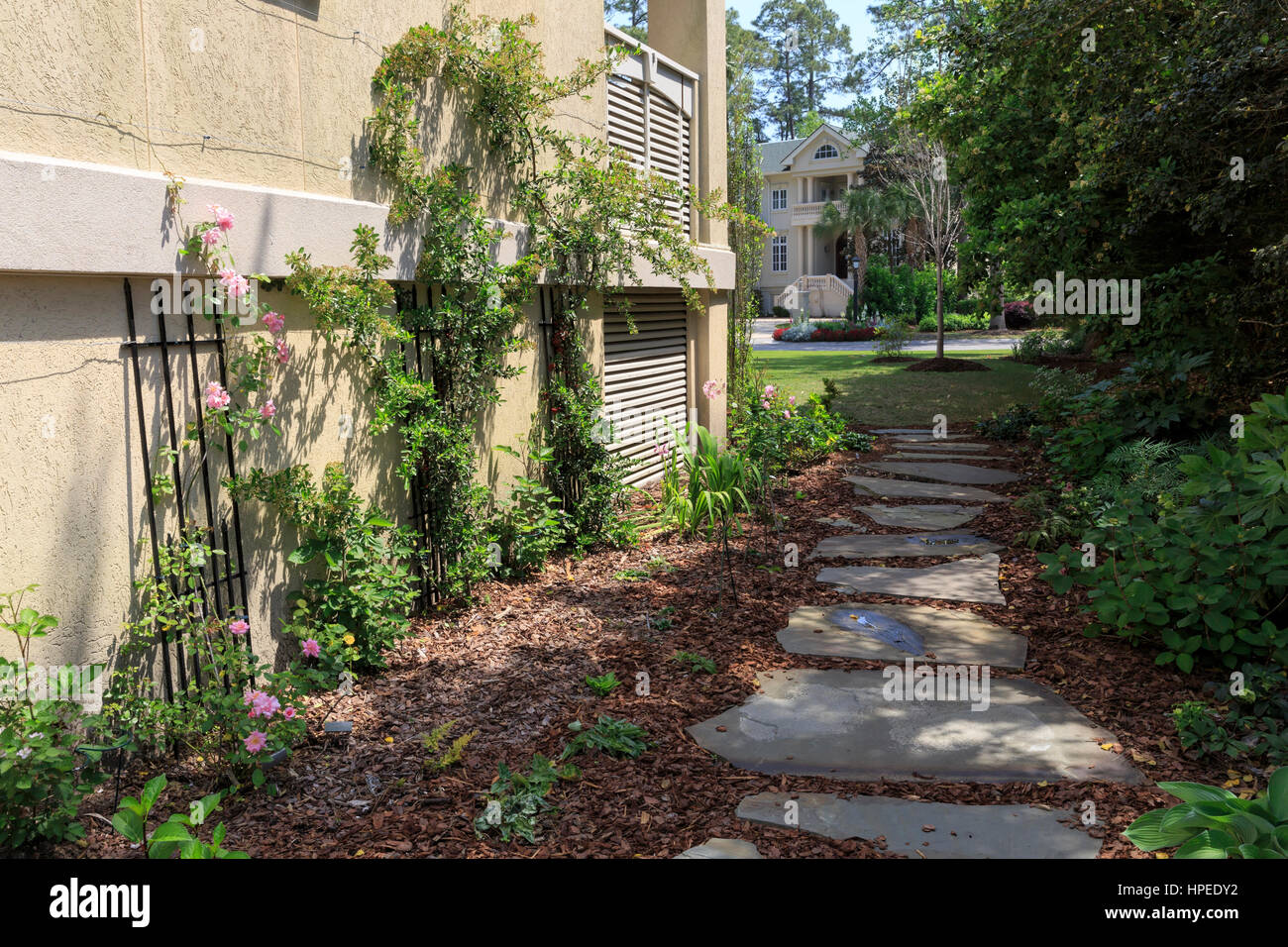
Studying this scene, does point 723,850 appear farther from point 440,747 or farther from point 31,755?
point 31,755

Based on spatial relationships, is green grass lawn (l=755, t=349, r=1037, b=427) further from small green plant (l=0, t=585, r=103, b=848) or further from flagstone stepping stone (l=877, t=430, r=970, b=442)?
small green plant (l=0, t=585, r=103, b=848)

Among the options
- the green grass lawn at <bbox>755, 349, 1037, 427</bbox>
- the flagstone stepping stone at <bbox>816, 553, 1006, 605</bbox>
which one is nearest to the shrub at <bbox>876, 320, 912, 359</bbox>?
the green grass lawn at <bbox>755, 349, 1037, 427</bbox>

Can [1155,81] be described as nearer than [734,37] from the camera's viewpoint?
Yes

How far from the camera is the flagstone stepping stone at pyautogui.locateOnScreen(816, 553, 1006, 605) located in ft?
18.2

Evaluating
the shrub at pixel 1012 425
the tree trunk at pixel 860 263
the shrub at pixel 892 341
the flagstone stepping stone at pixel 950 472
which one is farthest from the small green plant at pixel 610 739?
the tree trunk at pixel 860 263

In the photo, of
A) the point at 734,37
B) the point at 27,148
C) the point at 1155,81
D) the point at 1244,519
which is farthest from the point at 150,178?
the point at 734,37

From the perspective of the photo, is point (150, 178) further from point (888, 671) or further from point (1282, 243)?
point (1282, 243)

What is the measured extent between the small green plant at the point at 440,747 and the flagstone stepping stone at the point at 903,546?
3288 mm

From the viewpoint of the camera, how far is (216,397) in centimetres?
368

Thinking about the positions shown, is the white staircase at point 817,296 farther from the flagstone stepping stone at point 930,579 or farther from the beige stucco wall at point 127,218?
the beige stucco wall at point 127,218

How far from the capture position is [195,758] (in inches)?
138

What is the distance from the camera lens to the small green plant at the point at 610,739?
A: 3.62 meters
